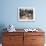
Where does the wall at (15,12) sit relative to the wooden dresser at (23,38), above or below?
above

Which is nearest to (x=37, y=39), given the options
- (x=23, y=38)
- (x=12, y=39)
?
(x=23, y=38)

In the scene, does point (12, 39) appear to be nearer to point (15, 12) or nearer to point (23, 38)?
point (23, 38)

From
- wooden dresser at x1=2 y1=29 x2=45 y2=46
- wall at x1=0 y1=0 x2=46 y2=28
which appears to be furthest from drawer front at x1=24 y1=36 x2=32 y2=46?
wall at x1=0 y1=0 x2=46 y2=28

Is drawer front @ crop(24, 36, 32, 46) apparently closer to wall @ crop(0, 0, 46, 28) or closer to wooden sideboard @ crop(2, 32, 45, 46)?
wooden sideboard @ crop(2, 32, 45, 46)

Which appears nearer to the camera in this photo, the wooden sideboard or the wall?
the wooden sideboard

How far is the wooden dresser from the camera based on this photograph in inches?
143

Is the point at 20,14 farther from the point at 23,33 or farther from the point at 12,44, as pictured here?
the point at 12,44

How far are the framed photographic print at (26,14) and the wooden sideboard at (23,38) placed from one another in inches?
25.7

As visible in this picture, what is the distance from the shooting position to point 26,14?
4.14 m

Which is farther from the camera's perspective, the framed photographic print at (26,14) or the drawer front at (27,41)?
the framed photographic print at (26,14)

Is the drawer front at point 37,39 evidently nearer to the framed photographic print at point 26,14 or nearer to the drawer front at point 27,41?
the drawer front at point 27,41

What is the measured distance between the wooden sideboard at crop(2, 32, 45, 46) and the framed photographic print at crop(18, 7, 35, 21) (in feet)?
2.14

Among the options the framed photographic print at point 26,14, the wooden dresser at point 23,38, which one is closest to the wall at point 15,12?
the framed photographic print at point 26,14

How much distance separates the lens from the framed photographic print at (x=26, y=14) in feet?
13.5
